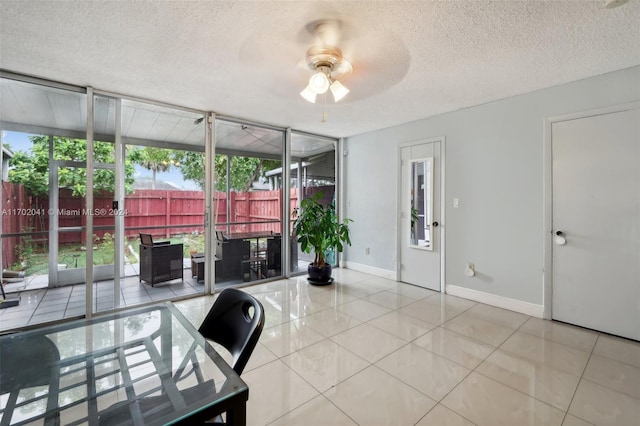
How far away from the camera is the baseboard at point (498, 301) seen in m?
3.14

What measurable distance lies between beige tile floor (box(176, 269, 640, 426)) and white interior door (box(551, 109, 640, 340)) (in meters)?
A: 0.24

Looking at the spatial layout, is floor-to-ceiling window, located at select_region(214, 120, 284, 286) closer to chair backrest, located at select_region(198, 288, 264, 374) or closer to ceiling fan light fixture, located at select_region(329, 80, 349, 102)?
ceiling fan light fixture, located at select_region(329, 80, 349, 102)

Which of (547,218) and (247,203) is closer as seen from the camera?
(547,218)

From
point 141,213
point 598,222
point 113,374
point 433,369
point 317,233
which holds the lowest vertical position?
point 433,369

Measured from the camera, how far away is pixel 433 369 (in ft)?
7.00

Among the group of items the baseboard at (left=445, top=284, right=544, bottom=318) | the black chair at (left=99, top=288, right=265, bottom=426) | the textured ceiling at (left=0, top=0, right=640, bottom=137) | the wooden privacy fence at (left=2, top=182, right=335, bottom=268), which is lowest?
the baseboard at (left=445, top=284, right=544, bottom=318)

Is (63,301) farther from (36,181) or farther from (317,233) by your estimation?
(317,233)

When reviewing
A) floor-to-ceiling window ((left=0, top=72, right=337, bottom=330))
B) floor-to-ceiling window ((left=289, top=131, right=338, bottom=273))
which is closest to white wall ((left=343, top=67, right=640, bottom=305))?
floor-to-ceiling window ((left=289, top=131, right=338, bottom=273))

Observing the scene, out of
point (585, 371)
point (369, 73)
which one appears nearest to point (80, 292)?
point (369, 73)

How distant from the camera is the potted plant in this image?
4367mm

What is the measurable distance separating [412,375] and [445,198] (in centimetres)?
254

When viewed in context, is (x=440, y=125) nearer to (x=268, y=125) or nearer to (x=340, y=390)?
(x=268, y=125)

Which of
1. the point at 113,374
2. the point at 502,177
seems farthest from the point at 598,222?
the point at 113,374

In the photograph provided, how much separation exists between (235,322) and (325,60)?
78.0 inches
